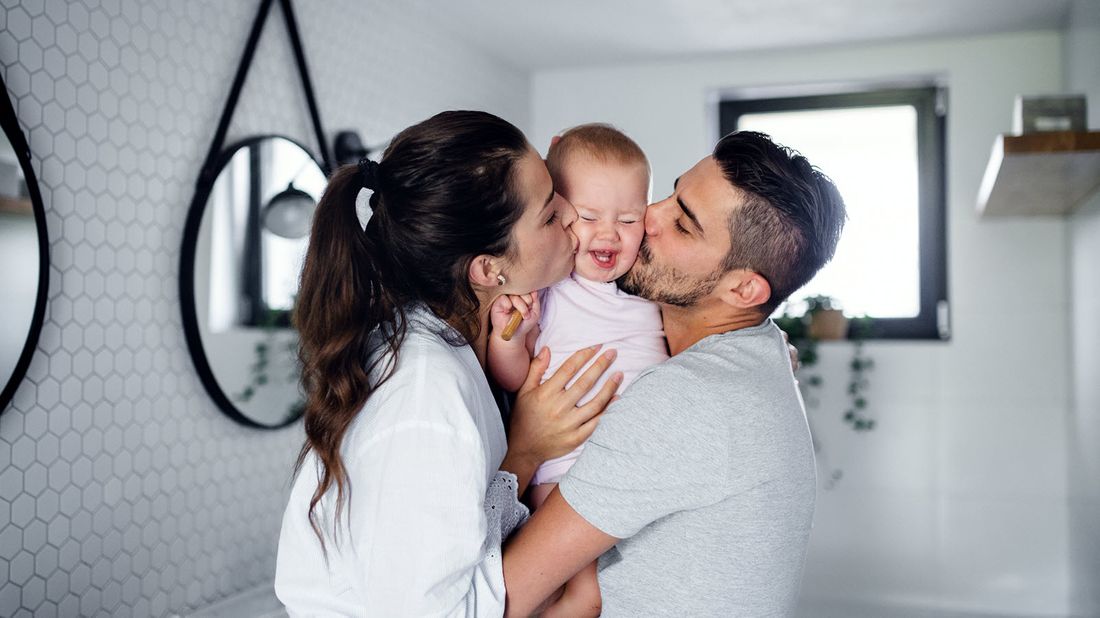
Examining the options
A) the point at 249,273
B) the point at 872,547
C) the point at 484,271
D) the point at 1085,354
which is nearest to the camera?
the point at 484,271

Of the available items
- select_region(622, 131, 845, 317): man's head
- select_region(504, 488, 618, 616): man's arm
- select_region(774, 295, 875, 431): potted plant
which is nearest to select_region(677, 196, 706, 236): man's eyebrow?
select_region(622, 131, 845, 317): man's head

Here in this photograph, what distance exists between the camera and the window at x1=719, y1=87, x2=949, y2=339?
3391 mm

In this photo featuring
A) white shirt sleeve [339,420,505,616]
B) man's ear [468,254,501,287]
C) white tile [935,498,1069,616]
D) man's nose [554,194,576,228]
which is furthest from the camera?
white tile [935,498,1069,616]

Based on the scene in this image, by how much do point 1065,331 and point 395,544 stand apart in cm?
297

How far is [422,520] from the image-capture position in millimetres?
1000

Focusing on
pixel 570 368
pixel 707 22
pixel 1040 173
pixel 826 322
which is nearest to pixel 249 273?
pixel 570 368

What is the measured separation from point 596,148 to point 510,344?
388 millimetres

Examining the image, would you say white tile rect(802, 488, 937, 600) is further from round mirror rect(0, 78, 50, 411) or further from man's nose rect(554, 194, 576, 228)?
round mirror rect(0, 78, 50, 411)

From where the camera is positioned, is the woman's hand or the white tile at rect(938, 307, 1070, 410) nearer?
the woman's hand

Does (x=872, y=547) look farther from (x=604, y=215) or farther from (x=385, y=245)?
(x=385, y=245)

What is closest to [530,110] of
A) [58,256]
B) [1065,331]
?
[1065,331]

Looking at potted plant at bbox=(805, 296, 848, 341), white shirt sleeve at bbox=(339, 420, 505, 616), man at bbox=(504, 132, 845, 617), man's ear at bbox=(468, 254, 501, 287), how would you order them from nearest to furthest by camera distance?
white shirt sleeve at bbox=(339, 420, 505, 616) → man at bbox=(504, 132, 845, 617) → man's ear at bbox=(468, 254, 501, 287) → potted plant at bbox=(805, 296, 848, 341)

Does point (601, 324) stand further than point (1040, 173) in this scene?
No

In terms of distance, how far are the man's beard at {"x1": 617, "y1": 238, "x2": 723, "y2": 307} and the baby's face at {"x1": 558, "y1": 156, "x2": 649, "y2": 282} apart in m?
0.02
